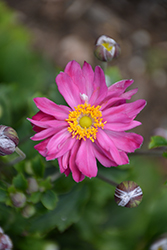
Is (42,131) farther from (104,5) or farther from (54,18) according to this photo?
(104,5)

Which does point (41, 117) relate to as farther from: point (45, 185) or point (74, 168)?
point (45, 185)

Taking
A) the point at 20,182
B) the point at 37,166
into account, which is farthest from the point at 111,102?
the point at 20,182

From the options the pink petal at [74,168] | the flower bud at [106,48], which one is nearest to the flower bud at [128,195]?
the pink petal at [74,168]

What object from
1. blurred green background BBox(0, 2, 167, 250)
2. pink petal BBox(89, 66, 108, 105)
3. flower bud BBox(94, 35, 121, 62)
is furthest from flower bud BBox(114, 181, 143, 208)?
flower bud BBox(94, 35, 121, 62)

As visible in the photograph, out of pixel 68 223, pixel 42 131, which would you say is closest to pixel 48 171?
pixel 68 223

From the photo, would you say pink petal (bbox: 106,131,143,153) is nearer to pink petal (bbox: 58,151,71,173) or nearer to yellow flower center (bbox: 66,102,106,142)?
yellow flower center (bbox: 66,102,106,142)
